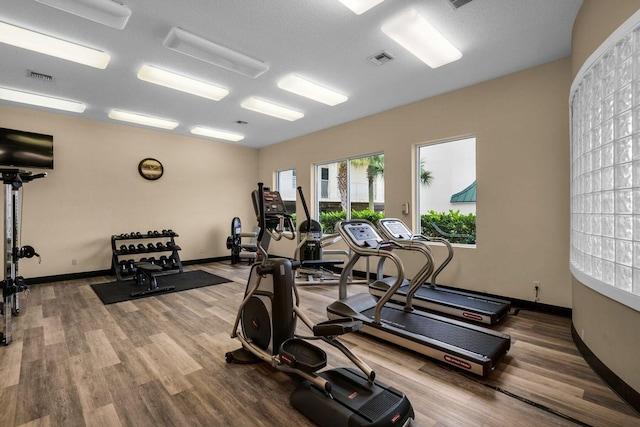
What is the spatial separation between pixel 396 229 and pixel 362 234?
0.67 metres

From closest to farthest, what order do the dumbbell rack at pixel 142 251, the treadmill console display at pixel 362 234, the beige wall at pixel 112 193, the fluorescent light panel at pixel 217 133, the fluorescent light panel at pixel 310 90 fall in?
the treadmill console display at pixel 362 234
the fluorescent light panel at pixel 310 90
the beige wall at pixel 112 193
the dumbbell rack at pixel 142 251
the fluorescent light panel at pixel 217 133

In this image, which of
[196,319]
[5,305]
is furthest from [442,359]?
[5,305]

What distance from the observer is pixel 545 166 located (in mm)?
3500

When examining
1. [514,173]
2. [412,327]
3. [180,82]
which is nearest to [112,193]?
[180,82]

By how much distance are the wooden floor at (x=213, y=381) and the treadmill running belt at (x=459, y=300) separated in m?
0.24

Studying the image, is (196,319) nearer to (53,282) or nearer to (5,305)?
(5,305)

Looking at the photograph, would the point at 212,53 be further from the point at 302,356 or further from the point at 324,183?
the point at 324,183

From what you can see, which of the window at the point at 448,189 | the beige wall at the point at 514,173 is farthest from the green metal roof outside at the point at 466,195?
the beige wall at the point at 514,173

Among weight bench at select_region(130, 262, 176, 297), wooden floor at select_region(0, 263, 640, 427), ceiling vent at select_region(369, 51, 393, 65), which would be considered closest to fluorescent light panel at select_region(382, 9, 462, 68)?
ceiling vent at select_region(369, 51, 393, 65)

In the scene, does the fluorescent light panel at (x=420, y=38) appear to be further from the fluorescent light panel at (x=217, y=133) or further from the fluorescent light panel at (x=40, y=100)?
the fluorescent light panel at (x=40, y=100)

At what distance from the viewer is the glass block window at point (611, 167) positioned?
177 cm

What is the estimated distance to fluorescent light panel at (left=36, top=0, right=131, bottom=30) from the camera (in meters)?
2.24

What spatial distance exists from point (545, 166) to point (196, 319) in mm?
4499

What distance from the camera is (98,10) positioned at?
2.36 m
